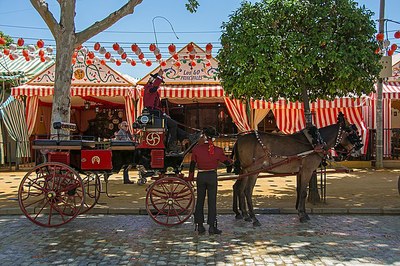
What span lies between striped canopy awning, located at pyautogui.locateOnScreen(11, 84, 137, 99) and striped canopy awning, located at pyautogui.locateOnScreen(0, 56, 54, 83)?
1.28 meters

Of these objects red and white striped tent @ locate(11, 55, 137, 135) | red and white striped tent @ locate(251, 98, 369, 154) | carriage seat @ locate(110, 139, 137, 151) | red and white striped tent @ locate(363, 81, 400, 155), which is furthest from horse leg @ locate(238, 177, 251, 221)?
red and white striped tent @ locate(363, 81, 400, 155)

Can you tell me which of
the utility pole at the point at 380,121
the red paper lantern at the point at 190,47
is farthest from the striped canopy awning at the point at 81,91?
the utility pole at the point at 380,121

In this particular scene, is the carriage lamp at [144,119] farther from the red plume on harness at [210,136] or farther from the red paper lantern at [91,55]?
the red paper lantern at [91,55]

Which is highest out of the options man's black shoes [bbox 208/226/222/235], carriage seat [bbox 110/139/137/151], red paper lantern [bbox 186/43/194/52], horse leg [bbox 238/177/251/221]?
red paper lantern [bbox 186/43/194/52]

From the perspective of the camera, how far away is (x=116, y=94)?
55.5 ft

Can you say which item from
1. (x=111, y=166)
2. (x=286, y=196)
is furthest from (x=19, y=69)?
(x=286, y=196)

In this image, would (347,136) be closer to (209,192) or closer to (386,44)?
(209,192)

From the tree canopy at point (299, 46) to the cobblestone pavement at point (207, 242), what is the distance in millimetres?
2825

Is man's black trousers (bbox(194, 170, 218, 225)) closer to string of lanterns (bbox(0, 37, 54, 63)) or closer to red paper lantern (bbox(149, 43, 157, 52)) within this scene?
red paper lantern (bbox(149, 43, 157, 52))

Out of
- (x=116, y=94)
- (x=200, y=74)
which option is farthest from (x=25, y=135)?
(x=200, y=74)

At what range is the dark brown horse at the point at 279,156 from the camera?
8.24m

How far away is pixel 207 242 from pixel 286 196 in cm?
468

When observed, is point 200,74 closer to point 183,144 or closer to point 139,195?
point 139,195

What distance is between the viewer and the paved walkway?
918 centimetres
